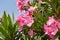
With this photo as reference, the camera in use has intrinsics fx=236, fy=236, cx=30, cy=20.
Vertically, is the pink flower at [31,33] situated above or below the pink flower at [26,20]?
below

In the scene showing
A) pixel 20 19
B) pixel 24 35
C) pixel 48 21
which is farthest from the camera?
pixel 24 35

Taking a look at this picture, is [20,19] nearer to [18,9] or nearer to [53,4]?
[53,4]

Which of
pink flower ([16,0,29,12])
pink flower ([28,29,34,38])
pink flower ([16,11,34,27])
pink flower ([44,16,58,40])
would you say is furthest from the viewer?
pink flower ([16,0,29,12])

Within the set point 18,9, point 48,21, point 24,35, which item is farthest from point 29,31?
point 18,9

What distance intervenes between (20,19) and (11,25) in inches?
18.3

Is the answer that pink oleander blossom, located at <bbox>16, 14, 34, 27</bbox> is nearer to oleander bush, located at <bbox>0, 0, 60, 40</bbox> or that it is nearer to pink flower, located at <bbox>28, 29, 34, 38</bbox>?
oleander bush, located at <bbox>0, 0, 60, 40</bbox>

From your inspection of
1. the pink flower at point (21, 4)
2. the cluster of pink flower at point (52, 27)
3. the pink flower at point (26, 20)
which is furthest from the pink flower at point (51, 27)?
the pink flower at point (21, 4)

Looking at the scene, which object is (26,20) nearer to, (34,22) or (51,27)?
(34,22)

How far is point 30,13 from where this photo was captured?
3.11m

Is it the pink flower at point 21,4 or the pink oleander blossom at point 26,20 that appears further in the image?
the pink flower at point 21,4

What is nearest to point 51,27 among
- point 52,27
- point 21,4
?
point 52,27

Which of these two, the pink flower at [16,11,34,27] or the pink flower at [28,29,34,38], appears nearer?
the pink flower at [16,11,34,27]

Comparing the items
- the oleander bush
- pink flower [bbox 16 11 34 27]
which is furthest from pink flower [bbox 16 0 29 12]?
pink flower [bbox 16 11 34 27]

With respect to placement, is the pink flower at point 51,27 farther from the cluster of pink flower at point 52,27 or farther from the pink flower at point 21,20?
the pink flower at point 21,20
